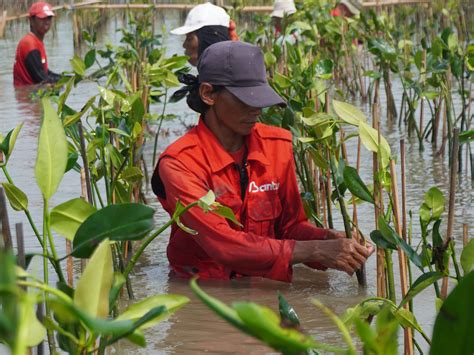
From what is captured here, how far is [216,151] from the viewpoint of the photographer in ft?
10.8

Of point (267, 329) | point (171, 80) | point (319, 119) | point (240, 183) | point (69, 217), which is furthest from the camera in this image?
point (171, 80)

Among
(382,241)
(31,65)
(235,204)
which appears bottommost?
(31,65)

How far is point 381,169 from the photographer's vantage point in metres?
2.61

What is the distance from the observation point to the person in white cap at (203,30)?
4.74 m

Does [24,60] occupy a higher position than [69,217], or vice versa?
[69,217]

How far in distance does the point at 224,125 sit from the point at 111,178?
15.8 inches

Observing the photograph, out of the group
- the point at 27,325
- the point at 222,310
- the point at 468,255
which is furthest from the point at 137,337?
the point at 468,255

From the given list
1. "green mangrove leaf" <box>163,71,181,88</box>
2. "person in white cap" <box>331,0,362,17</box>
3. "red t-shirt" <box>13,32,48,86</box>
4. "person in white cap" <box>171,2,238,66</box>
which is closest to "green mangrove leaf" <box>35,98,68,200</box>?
"green mangrove leaf" <box>163,71,181,88</box>

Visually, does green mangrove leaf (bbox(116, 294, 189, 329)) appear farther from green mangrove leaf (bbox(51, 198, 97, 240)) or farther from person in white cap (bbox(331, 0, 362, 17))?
person in white cap (bbox(331, 0, 362, 17))

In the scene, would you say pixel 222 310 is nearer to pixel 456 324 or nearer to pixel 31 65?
pixel 456 324

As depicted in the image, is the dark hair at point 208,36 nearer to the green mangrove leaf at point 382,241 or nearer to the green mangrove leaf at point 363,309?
the green mangrove leaf at point 382,241

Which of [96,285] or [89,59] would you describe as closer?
[96,285]

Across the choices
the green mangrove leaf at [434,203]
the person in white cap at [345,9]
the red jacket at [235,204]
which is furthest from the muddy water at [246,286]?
the person in white cap at [345,9]

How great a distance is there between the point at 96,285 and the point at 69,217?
17.8 inches
